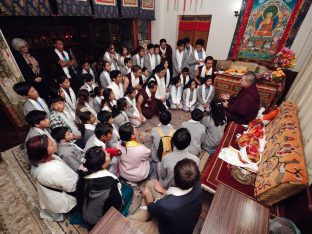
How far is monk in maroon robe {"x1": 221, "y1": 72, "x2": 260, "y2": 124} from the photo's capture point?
3.02 meters

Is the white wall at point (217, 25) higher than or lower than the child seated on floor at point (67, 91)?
higher

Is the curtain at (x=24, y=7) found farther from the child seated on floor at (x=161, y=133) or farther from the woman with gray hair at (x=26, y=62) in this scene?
the child seated on floor at (x=161, y=133)

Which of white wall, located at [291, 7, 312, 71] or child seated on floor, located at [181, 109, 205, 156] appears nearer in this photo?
child seated on floor, located at [181, 109, 205, 156]

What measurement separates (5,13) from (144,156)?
158 inches

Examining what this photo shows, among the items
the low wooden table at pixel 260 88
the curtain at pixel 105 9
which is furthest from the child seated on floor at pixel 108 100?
the low wooden table at pixel 260 88

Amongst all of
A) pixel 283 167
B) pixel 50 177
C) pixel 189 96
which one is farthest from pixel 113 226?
pixel 189 96

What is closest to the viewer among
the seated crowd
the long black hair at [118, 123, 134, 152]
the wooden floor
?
the seated crowd

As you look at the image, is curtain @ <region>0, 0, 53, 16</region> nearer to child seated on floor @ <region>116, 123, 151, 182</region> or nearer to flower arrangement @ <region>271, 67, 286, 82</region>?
child seated on floor @ <region>116, 123, 151, 182</region>

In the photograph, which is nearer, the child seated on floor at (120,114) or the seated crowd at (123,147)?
the seated crowd at (123,147)

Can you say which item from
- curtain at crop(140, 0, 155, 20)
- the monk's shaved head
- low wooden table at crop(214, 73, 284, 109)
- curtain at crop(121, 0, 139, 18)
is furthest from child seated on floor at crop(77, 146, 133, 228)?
curtain at crop(140, 0, 155, 20)

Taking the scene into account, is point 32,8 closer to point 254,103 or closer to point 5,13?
point 5,13

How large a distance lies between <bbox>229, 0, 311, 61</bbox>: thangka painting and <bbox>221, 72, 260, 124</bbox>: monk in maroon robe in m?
3.02

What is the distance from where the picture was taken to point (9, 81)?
134 inches

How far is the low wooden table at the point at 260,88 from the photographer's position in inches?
168
